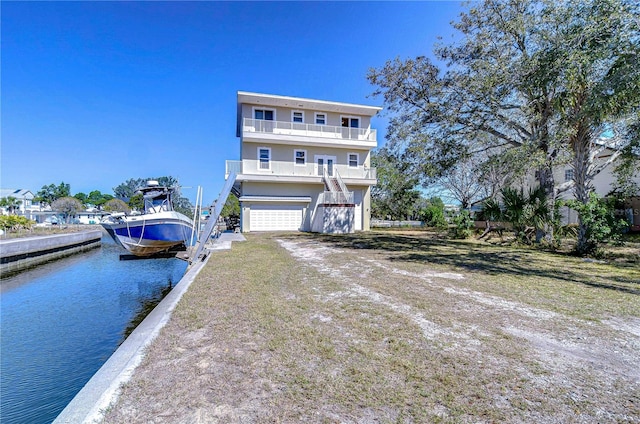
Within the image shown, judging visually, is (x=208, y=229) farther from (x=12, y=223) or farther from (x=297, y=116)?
(x=12, y=223)

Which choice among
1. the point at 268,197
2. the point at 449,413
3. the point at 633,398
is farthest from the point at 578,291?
the point at 268,197

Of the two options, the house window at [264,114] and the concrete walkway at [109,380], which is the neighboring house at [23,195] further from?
the concrete walkway at [109,380]

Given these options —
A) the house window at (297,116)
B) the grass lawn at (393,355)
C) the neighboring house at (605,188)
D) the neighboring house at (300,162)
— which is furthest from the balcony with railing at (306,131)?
the grass lawn at (393,355)

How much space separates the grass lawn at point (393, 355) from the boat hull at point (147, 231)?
9635 mm

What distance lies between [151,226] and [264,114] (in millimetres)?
11164

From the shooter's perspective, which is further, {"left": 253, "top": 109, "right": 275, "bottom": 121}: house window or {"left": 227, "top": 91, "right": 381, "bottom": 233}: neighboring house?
{"left": 253, "top": 109, "right": 275, "bottom": 121}: house window

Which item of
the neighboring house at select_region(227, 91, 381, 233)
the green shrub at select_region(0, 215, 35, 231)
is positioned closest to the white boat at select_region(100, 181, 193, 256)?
the neighboring house at select_region(227, 91, 381, 233)

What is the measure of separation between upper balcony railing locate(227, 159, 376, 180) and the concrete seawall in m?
10.8

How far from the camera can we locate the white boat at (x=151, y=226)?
13.9 metres

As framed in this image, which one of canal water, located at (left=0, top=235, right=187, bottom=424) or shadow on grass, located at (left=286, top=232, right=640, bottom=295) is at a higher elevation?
shadow on grass, located at (left=286, top=232, right=640, bottom=295)

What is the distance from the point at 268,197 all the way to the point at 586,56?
55.0ft

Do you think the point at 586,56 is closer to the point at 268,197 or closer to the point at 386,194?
the point at 268,197

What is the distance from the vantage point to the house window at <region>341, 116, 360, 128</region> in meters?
23.2

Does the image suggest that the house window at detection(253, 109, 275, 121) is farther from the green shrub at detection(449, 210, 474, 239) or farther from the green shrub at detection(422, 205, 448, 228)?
the green shrub at detection(422, 205, 448, 228)
